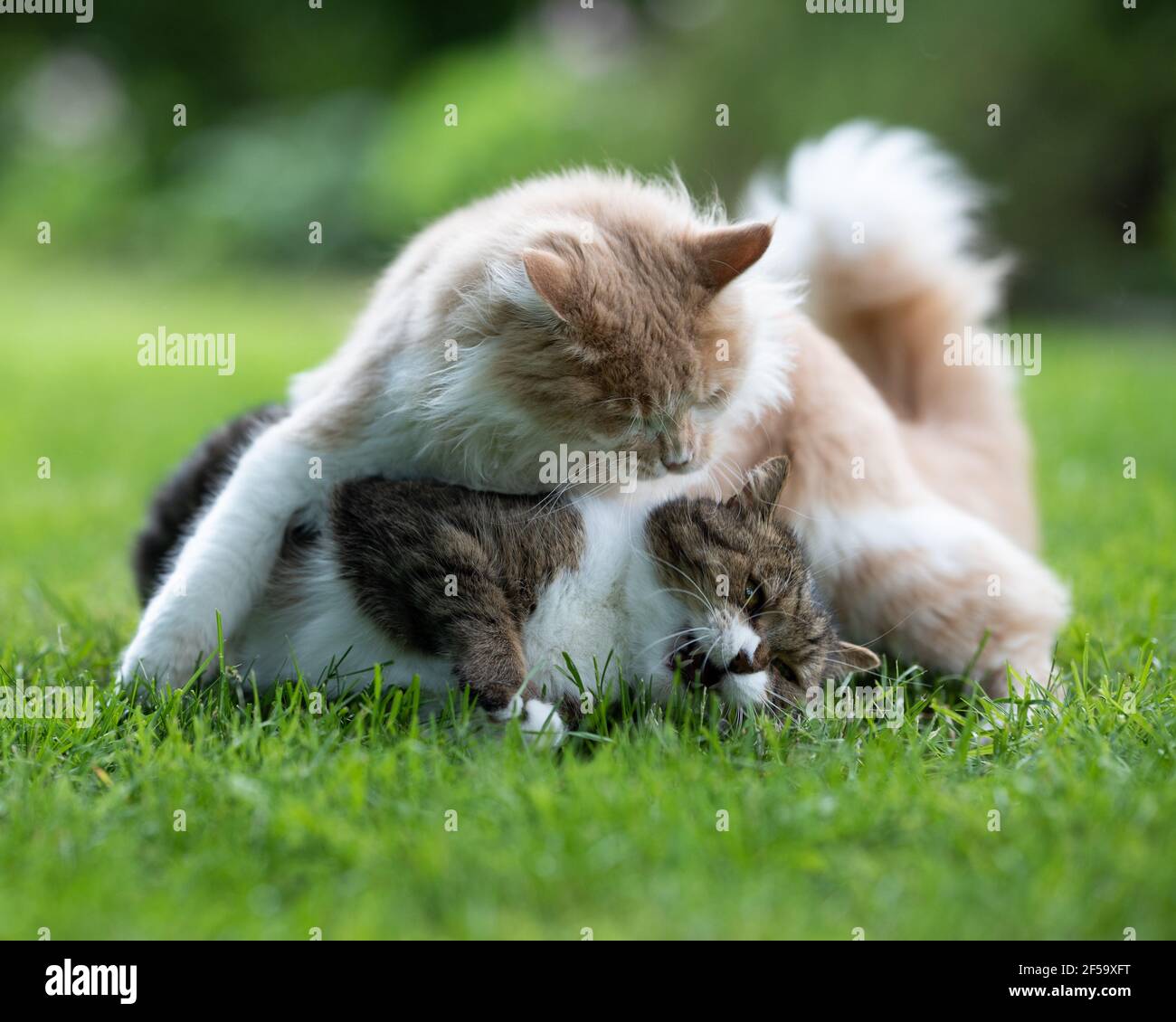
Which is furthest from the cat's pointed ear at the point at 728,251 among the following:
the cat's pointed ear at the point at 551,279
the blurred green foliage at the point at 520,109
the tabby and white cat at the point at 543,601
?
the blurred green foliage at the point at 520,109

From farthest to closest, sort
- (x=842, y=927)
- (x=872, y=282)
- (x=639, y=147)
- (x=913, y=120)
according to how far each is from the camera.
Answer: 1. (x=639, y=147)
2. (x=913, y=120)
3. (x=872, y=282)
4. (x=842, y=927)

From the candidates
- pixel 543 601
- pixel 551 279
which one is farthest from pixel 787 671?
pixel 551 279

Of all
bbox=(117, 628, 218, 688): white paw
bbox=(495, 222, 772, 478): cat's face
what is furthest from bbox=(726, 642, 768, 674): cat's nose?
bbox=(117, 628, 218, 688): white paw

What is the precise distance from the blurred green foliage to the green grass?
5386 mm

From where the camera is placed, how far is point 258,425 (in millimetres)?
3584

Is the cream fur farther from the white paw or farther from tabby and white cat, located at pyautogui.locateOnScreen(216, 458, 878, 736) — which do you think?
the white paw

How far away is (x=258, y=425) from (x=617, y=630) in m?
1.39

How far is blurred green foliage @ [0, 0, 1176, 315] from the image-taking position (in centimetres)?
1097

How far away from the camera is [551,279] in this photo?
268cm

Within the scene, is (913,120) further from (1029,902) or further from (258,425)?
(1029,902)

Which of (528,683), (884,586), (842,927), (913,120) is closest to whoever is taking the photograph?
(842,927)

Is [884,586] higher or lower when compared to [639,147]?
lower
